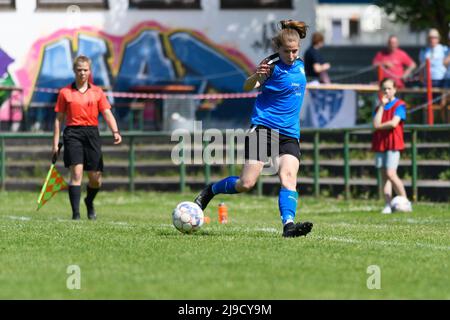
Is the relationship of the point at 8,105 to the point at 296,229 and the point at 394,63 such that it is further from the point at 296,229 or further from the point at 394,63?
the point at 296,229

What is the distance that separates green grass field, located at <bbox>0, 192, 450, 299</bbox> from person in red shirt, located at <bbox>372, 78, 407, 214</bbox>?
1906 millimetres

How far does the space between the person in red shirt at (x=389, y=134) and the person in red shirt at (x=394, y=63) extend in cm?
590

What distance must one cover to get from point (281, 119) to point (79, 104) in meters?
4.18

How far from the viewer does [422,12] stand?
26531 millimetres

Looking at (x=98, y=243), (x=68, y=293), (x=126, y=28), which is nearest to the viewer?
(x=68, y=293)

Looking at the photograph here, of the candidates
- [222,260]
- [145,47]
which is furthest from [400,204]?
[145,47]

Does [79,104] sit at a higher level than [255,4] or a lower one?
lower

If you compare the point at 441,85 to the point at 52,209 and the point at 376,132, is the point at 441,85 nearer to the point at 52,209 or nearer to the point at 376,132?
the point at 376,132

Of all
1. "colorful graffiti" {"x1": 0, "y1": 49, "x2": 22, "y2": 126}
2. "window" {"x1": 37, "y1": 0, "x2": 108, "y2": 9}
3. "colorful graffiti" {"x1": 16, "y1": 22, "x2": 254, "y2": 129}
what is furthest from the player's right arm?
"window" {"x1": 37, "y1": 0, "x2": 108, "y2": 9}

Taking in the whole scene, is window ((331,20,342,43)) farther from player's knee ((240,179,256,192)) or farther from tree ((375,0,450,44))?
player's knee ((240,179,256,192))

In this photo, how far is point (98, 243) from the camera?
1162cm

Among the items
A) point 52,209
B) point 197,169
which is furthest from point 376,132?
point 197,169

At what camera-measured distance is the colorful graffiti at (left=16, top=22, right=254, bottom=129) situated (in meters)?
29.5
